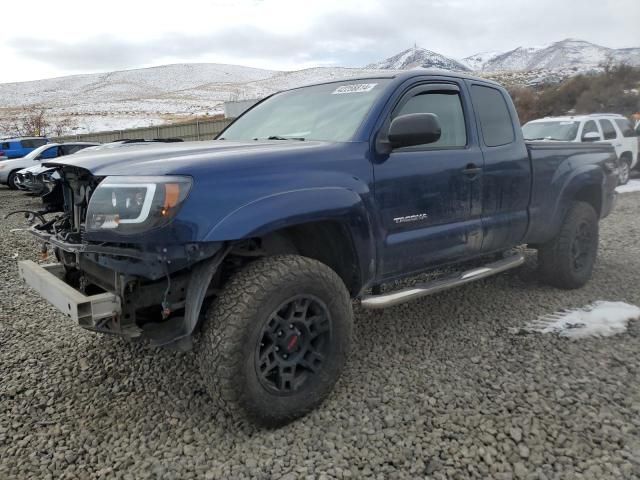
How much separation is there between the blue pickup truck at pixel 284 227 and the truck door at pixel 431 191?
0.03ft

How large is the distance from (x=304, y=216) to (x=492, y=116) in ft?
7.20

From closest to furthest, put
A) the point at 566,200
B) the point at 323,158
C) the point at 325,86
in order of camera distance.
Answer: the point at 323,158, the point at 325,86, the point at 566,200

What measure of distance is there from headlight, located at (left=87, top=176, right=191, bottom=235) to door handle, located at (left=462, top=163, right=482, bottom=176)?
1991 millimetres

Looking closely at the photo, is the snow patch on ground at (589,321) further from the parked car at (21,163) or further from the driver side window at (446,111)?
the parked car at (21,163)

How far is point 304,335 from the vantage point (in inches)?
108

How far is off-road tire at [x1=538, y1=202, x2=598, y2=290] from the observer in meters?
4.59

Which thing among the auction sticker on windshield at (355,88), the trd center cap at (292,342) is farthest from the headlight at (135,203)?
the auction sticker on windshield at (355,88)

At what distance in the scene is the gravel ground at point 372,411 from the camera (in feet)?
7.85

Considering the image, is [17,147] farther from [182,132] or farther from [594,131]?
[594,131]

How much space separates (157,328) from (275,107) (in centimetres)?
203

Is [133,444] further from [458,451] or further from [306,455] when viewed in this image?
[458,451]

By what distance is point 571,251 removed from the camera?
4.64m

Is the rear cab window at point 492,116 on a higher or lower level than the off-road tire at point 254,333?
higher

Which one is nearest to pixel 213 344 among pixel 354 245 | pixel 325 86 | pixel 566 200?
pixel 354 245
